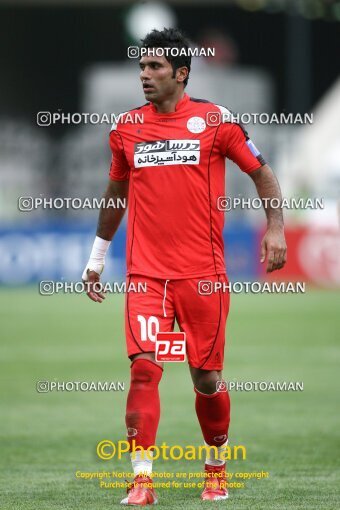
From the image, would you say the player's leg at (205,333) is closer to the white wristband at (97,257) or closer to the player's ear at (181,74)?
the white wristband at (97,257)

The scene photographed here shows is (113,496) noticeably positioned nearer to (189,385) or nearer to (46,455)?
(46,455)

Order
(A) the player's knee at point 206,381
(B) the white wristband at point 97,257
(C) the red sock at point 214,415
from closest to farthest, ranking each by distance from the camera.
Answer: (A) the player's knee at point 206,381 → (C) the red sock at point 214,415 → (B) the white wristband at point 97,257

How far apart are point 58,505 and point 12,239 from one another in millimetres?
19659

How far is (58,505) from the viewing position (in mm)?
6621

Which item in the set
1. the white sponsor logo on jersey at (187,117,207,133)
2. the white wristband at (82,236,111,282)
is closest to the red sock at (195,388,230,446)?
the white wristband at (82,236,111,282)

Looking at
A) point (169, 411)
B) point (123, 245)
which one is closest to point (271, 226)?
point (169, 411)

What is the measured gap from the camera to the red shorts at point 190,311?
6.82 meters

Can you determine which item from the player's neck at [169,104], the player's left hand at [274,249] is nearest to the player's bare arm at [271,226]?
the player's left hand at [274,249]

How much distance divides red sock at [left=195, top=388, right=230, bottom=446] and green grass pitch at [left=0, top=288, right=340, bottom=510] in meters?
0.32

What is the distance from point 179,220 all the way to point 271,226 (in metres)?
0.50

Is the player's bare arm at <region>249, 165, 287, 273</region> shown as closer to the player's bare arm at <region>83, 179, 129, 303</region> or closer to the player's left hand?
the player's left hand

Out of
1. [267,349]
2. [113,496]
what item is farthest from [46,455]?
[267,349]

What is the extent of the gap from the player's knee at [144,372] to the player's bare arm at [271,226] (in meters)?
0.82

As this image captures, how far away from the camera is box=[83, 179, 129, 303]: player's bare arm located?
723 cm
